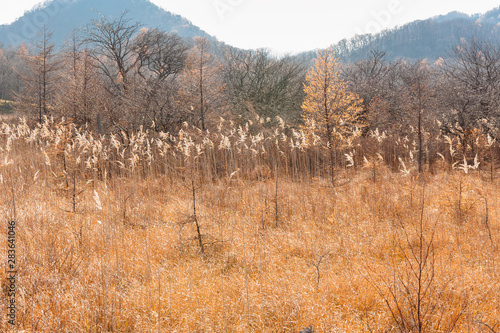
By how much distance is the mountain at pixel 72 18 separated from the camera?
407 ft

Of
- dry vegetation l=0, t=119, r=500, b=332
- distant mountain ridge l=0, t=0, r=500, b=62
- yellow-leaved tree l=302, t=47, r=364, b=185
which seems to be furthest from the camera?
distant mountain ridge l=0, t=0, r=500, b=62

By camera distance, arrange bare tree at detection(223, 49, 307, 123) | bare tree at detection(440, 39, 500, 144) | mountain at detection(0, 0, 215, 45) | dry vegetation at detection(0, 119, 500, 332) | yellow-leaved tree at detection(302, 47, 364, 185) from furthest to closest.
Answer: mountain at detection(0, 0, 215, 45) → bare tree at detection(223, 49, 307, 123) → bare tree at detection(440, 39, 500, 144) → yellow-leaved tree at detection(302, 47, 364, 185) → dry vegetation at detection(0, 119, 500, 332)

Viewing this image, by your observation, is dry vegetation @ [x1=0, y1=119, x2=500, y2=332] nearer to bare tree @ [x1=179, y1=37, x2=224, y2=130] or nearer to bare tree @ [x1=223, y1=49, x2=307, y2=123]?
bare tree @ [x1=179, y1=37, x2=224, y2=130]

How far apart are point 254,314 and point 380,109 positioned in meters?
13.2

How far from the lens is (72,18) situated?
159875 mm

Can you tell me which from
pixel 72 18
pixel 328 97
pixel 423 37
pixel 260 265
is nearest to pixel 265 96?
pixel 328 97

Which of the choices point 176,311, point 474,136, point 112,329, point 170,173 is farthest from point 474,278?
point 474,136

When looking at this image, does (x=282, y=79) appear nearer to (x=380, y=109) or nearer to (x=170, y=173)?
(x=380, y=109)

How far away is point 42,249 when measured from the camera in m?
3.04

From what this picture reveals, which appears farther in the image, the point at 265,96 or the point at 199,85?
the point at 265,96

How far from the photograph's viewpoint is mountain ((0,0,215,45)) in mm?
124012

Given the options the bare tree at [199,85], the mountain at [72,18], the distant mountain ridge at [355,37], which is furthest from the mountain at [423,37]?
the bare tree at [199,85]

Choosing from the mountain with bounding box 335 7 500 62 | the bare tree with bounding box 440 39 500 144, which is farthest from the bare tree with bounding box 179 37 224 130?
the mountain with bounding box 335 7 500 62

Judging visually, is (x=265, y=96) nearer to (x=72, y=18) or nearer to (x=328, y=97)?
(x=328, y=97)
